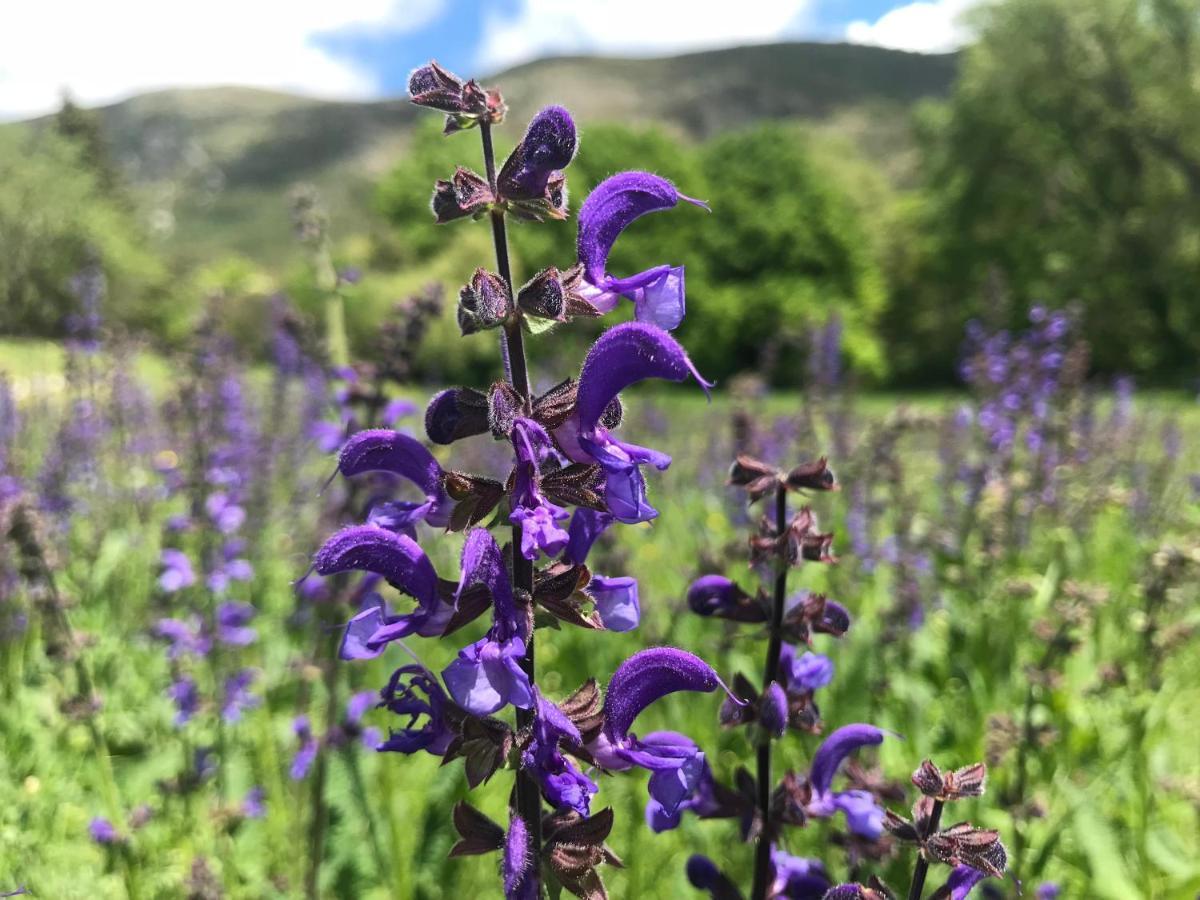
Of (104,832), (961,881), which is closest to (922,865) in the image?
(961,881)

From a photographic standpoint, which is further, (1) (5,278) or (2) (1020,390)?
(1) (5,278)

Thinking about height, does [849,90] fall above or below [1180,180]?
above

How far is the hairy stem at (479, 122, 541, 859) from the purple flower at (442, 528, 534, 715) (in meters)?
0.05

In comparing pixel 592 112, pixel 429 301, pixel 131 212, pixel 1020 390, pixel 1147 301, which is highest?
pixel 592 112

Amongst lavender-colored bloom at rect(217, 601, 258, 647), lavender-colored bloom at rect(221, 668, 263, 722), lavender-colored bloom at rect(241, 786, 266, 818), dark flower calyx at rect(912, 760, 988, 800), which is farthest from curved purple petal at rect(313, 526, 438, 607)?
lavender-colored bloom at rect(217, 601, 258, 647)

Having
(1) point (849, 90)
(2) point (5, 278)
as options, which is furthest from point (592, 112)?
(2) point (5, 278)

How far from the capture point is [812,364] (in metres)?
5.54

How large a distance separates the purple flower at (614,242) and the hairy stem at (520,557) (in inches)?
5.6

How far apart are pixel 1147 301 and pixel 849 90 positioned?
360ft

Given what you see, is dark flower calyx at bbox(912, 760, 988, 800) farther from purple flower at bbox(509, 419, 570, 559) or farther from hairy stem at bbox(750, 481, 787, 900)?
purple flower at bbox(509, 419, 570, 559)

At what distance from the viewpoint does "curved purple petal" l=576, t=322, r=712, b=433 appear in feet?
4.12

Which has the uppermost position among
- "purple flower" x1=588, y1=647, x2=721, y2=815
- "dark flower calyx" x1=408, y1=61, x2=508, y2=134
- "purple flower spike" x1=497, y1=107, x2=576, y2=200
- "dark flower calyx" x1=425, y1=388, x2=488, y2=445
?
"dark flower calyx" x1=408, y1=61, x2=508, y2=134

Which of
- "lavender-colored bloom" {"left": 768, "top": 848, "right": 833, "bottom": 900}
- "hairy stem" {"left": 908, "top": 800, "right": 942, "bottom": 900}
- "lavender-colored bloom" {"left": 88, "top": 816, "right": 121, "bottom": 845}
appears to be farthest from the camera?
"lavender-colored bloom" {"left": 88, "top": 816, "right": 121, "bottom": 845}

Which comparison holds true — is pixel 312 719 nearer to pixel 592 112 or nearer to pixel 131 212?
pixel 131 212
